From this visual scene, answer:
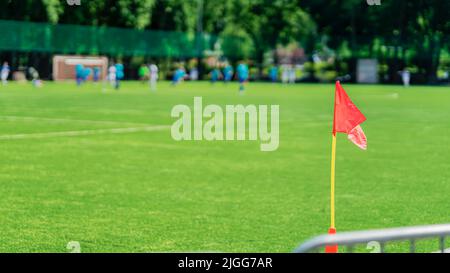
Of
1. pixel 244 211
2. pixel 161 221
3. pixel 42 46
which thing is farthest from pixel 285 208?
pixel 42 46

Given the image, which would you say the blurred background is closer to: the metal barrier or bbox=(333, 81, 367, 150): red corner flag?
bbox=(333, 81, 367, 150): red corner flag

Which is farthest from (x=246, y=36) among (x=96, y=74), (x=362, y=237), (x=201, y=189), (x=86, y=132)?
(x=362, y=237)

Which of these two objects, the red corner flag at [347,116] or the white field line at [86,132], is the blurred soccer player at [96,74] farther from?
the red corner flag at [347,116]

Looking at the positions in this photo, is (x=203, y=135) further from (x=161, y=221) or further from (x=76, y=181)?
(x=161, y=221)

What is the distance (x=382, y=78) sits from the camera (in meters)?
79.0

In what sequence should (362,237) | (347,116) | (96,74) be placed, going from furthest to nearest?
(96,74) → (347,116) → (362,237)

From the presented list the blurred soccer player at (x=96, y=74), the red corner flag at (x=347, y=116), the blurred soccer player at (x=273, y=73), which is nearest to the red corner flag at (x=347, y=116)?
the red corner flag at (x=347, y=116)

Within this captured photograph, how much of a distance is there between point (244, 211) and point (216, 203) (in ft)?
2.29

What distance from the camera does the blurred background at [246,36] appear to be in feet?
220

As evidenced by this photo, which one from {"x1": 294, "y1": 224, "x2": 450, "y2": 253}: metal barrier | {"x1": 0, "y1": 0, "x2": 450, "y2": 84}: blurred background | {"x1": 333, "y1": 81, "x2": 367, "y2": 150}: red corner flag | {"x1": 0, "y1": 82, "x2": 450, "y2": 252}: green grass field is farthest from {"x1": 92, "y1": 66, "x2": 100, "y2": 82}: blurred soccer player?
{"x1": 294, "y1": 224, "x2": 450, "y2": 253}: metal barrier

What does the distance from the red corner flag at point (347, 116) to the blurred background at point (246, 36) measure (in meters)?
58.0

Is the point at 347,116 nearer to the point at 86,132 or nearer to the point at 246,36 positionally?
the point at 86,132

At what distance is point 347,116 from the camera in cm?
644

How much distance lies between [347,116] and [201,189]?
19.6 ft
